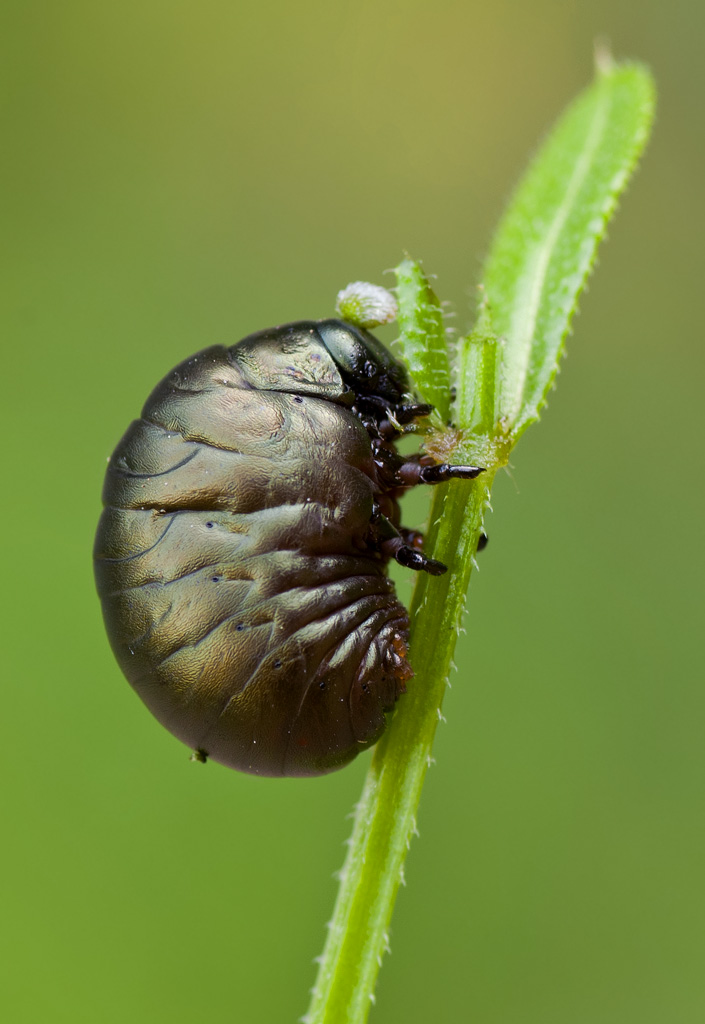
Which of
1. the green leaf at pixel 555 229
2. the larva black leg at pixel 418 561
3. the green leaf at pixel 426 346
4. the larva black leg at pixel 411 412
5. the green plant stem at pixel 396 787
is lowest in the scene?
the green plant stem at pixel 396 787

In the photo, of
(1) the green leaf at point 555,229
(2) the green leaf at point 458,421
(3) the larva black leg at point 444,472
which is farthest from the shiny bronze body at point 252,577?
(1) the green leaf at point 555,229

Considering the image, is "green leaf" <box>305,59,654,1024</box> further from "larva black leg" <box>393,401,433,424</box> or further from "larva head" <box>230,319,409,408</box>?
"larva head" <box>230,319,409,408</box>

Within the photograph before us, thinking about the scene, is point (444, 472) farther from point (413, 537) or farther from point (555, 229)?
point (555, 229)

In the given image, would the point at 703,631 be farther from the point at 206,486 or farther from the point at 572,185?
the point at 206,486

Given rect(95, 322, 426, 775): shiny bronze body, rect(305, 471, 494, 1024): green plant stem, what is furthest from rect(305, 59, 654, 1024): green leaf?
rect(95, 322, 426, 775): shiny bronze body

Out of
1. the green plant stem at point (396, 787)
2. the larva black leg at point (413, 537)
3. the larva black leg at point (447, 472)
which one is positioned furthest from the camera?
the larva black leg at point (413, 537)

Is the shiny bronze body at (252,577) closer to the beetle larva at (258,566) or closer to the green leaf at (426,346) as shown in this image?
the beetle larva at (258,566)

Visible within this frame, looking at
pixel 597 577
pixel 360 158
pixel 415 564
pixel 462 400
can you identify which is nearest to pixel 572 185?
pixel 462 400
